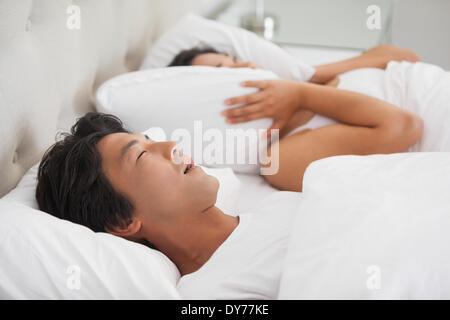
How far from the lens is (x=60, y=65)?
1.02 meters

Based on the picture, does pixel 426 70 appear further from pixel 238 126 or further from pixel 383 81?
pixel 238 126

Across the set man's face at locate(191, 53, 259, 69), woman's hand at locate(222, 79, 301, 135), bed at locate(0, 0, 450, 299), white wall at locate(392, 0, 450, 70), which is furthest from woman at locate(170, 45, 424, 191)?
white wall at locate(392, 0, 450, 70)

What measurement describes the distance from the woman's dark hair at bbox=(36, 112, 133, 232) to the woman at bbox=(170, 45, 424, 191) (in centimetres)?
39

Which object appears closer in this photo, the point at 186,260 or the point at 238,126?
the point at 186,260

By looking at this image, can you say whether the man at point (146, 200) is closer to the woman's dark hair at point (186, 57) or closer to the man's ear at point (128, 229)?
the man's ear at point (128, 229)

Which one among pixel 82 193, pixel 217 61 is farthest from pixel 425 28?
pixel 82 193

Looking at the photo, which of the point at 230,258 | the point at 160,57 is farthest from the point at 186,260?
the point at 160,57

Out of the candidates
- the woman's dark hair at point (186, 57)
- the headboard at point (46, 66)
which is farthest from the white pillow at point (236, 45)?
the headboard at point (46, 66)

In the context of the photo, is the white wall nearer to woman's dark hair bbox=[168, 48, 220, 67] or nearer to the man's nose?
woman's dark hair bbox=[168, 48, 220, 67]

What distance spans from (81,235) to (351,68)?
1191 mm

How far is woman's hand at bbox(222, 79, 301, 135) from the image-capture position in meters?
1.10

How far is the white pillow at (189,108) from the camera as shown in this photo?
3.53 ft

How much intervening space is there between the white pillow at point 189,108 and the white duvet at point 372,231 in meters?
A: 0.29

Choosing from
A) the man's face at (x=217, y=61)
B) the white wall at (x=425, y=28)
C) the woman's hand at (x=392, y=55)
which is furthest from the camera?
the white wall at (x=425, y=28)
